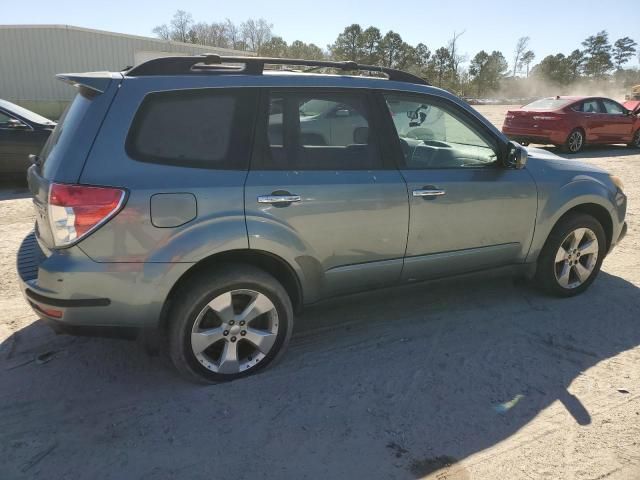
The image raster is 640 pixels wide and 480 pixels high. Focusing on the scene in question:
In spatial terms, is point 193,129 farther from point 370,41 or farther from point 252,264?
point 370,41

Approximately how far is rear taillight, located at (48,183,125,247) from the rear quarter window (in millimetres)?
268

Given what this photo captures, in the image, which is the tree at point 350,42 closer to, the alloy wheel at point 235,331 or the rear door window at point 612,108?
the rear door window at point 612,108

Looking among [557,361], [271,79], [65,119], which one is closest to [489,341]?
[557,361]

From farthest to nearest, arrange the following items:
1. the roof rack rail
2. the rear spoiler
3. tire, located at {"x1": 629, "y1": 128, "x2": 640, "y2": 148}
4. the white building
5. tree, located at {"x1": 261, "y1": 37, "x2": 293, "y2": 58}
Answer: tree, located at {"x1": 261, "y1": 37, "x2": 293, "y2": 58}
the white building
tire, located at {"x1": 629, "y1": 128, "x2": 640, "y2": 148}
the roof rack rail
the rear spoiler

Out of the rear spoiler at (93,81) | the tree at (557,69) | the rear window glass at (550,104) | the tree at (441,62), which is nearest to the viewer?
the rear spoiler at (93,81)

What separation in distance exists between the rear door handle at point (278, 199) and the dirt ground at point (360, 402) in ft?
2.86

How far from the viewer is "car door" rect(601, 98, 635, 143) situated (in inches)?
562

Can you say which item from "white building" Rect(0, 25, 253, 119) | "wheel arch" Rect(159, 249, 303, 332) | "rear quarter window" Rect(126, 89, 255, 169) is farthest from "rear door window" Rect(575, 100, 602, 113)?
"white building" Rect(0, 25, 253, 119)

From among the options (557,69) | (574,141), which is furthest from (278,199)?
(557,69)

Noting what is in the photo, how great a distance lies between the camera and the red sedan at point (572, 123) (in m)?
13.2

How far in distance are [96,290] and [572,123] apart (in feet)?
44.4

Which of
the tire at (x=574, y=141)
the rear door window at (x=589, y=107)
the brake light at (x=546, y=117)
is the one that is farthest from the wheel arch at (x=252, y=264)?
the rear door window at (x=589, y=107)

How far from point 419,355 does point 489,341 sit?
1.91ft

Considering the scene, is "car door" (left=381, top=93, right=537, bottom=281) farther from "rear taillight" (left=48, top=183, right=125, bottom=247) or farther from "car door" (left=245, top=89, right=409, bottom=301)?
"rear taillight" (left=48, top=183, right=125, bottom=247)
